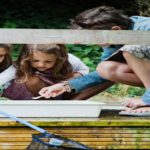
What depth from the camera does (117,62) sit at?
5.02 m

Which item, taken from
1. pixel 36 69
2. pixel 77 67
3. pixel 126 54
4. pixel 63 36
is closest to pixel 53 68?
pixel 36 69

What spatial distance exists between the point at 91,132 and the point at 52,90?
95 cm

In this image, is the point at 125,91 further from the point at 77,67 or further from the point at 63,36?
the point at 63,36

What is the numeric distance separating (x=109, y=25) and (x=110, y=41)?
29.8 inches

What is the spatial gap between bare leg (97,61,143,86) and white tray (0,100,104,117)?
2.26 feet

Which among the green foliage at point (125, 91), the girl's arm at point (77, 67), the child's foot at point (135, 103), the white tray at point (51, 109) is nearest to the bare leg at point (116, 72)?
Answer: the child's foot at point (135, 103)

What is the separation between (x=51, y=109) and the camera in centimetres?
428

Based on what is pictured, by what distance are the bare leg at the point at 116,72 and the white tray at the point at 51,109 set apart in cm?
69

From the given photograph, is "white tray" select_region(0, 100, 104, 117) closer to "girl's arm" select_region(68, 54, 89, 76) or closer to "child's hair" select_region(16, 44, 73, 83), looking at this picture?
"child's hair" select_region(16, 44, 73, 83)

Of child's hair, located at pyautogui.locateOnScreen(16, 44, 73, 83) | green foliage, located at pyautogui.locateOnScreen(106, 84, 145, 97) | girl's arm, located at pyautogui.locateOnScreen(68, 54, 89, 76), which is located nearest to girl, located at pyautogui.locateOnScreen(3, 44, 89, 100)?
child's hair, located at pyautogui.locateOnScreen(16, 44, 73, 83)

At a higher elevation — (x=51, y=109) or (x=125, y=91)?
(x=51, y=109)

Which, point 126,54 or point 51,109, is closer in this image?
point 51,109

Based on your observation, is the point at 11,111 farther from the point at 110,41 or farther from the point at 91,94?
the point at 91,94

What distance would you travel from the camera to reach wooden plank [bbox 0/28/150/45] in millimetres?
4117
